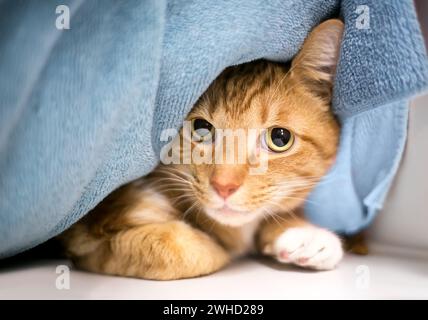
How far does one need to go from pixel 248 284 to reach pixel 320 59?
1.51ft

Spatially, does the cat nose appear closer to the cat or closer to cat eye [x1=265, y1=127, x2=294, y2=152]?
the cat

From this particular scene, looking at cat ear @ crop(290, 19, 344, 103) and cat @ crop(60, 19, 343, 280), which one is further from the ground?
cat ear @ crop(290, 19, 344, 103)

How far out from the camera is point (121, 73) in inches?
32.9

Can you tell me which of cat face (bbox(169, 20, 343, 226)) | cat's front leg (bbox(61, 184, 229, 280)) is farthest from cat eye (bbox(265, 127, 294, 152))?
cat's front leg (bbox(61, 184, 229, 280))

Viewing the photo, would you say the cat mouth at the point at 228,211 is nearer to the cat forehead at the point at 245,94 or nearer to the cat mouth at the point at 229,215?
the cat mouth at the point at 229,215

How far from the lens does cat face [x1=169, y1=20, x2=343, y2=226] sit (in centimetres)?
100

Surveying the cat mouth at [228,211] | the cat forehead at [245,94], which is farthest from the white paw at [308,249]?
the cat forehead at [245,94]

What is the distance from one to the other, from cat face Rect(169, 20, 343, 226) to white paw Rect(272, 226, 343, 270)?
0.08 m

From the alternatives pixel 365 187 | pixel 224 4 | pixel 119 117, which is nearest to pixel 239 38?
pixel 224 4

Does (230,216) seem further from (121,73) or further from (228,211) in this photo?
(121,73)

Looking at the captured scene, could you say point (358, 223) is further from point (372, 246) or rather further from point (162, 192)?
point (162, 192)

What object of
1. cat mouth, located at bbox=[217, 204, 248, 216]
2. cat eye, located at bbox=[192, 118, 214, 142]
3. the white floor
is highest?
cat eye, located at bbox=[192, 118, 214, 142]

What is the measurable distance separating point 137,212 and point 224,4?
442 mm

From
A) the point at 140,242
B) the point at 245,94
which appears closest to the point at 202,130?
the point at 245,94
